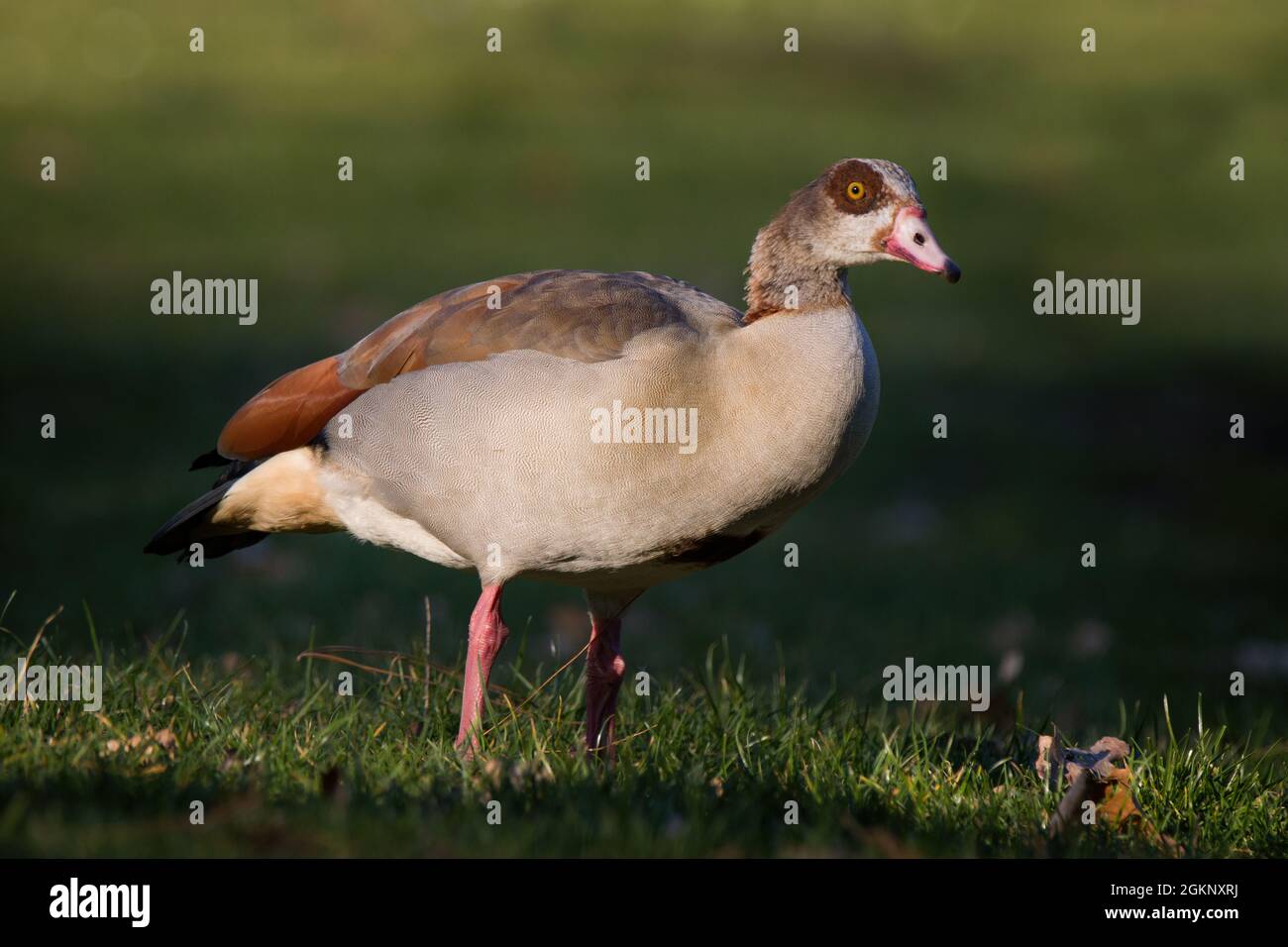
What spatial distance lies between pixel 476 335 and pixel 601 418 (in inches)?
22.2

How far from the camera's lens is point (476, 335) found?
482cm

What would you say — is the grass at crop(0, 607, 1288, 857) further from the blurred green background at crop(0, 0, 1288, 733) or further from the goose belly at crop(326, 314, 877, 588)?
the blurred green background at crop(0, 0, 1288, 733)

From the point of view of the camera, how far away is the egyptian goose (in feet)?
14.9

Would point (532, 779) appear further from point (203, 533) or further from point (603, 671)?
point (203, 533)

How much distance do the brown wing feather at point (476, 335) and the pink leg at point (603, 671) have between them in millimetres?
980

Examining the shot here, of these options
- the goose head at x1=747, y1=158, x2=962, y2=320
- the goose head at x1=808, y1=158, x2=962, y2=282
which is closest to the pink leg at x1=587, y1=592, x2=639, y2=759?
the goose head at x1=747, y1=158, x2=962, y2=320

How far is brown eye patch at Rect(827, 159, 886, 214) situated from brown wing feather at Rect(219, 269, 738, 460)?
527 millimetres

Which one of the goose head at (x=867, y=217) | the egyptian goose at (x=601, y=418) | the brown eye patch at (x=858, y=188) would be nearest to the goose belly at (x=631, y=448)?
the egyptian goose at (x=601, y=418)

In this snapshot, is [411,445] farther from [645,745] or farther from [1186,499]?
[1186,499]

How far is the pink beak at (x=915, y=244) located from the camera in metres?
4.65

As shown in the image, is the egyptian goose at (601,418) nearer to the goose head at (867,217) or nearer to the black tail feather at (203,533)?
the goose head at (867,217)

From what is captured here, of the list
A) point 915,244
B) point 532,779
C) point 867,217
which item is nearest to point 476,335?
point 867,217

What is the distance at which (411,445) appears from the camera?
4.77 m

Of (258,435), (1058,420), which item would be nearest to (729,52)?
(1058,420)
